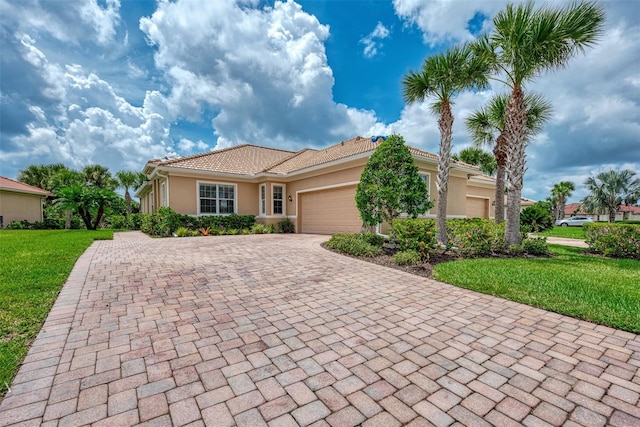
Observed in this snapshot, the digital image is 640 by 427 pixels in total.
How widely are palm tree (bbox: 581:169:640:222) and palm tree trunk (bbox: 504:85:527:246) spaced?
88.3 feet

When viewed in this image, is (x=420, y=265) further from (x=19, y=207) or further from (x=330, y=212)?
(x=19, y=207)

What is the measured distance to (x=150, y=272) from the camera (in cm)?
575

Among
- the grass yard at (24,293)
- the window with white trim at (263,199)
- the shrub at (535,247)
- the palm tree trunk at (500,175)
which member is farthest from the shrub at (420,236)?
the window with white trim at (263,199)

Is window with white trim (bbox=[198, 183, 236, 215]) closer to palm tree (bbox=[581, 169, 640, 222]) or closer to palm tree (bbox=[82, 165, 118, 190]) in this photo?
palm tree (bbox=[82, 165, 118, 190])

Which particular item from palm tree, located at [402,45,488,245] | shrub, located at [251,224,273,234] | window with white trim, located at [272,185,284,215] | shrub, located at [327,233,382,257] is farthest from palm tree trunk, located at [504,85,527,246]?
window with white trim, located at [272,185,284,215]

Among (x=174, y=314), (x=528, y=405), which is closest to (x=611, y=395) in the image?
(x=528, y=405)

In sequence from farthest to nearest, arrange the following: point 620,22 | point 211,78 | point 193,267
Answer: point 211,78 → point 620,22 → point 193,267

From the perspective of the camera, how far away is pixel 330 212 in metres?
14.0

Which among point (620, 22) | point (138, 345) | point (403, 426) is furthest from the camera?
point (620, 22)

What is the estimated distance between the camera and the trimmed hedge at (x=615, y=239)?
8305mm

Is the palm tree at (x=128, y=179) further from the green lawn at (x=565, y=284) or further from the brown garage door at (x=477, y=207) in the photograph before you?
the green lawn at (x=565, y=284)

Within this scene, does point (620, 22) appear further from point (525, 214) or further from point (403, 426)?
point (403, 426)

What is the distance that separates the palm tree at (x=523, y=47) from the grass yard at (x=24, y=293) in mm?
10913

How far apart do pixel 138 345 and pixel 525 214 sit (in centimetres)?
1767
